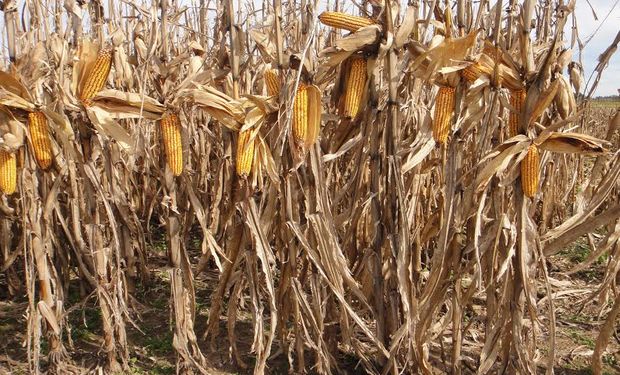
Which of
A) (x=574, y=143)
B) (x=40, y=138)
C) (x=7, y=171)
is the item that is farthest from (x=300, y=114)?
(x=7, y=171)

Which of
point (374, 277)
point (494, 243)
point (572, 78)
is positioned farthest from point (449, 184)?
point (572, 78)

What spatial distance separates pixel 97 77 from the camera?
272 centimetres

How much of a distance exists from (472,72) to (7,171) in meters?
2.45

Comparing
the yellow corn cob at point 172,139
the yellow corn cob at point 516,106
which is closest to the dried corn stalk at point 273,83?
the yellow corn cob at point 172,139

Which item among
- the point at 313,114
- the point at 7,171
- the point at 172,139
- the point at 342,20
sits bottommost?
the point at 7,171

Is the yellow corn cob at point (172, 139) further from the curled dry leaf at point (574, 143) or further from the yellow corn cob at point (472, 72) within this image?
the curled dry leaf at point (574, 143)

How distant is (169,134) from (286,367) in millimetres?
1789

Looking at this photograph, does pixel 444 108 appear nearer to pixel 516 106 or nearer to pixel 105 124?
pixel 516 106

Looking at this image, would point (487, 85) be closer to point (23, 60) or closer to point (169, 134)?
point (169, 134)

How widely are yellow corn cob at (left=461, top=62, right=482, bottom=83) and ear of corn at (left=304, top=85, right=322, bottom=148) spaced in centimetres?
71

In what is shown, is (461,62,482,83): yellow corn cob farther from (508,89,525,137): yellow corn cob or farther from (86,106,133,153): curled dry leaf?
(86,106,133,153): curled dry leaf

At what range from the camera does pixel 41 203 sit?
3090 millimetres

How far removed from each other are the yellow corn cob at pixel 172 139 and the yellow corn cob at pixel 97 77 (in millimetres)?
363

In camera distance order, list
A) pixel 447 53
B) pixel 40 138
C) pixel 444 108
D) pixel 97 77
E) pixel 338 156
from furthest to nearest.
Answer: pixel 338 156 < pixel 40 138 < pixel 97 77 < pixel 444 108 < pixel 447 53
